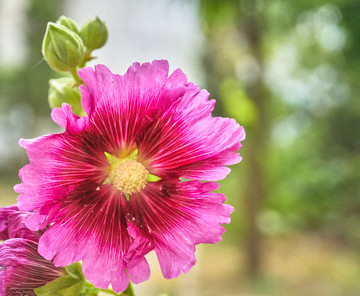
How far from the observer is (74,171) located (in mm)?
239

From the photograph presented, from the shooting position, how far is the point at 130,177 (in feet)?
0.84

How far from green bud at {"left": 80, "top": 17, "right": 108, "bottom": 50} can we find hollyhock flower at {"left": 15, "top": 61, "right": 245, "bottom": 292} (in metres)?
0.09

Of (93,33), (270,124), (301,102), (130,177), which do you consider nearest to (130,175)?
(130,177)

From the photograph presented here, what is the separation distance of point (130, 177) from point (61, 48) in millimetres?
79

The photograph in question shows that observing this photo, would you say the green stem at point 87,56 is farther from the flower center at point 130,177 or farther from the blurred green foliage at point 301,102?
the blurred green foliage at point 301,102

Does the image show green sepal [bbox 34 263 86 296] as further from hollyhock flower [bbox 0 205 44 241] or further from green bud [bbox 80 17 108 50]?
green bud [bbox 80 17 108 50]

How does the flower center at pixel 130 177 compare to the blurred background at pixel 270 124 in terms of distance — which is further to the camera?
the blurred background at pixel 270 124

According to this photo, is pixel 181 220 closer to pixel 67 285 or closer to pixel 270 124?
pixel 67 285

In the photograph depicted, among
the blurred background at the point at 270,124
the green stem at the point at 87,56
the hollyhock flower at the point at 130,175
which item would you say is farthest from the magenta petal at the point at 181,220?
the blurred background at the point at 270,124

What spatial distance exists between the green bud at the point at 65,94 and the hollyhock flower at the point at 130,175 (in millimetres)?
44

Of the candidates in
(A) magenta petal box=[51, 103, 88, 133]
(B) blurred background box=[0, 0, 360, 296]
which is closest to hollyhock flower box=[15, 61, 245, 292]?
(A) magenta petal box=[51, 103, 88, 133]

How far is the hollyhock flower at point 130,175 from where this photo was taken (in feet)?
0.72

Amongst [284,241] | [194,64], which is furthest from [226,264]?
[194,64]

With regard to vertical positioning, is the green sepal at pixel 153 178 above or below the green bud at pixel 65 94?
below
